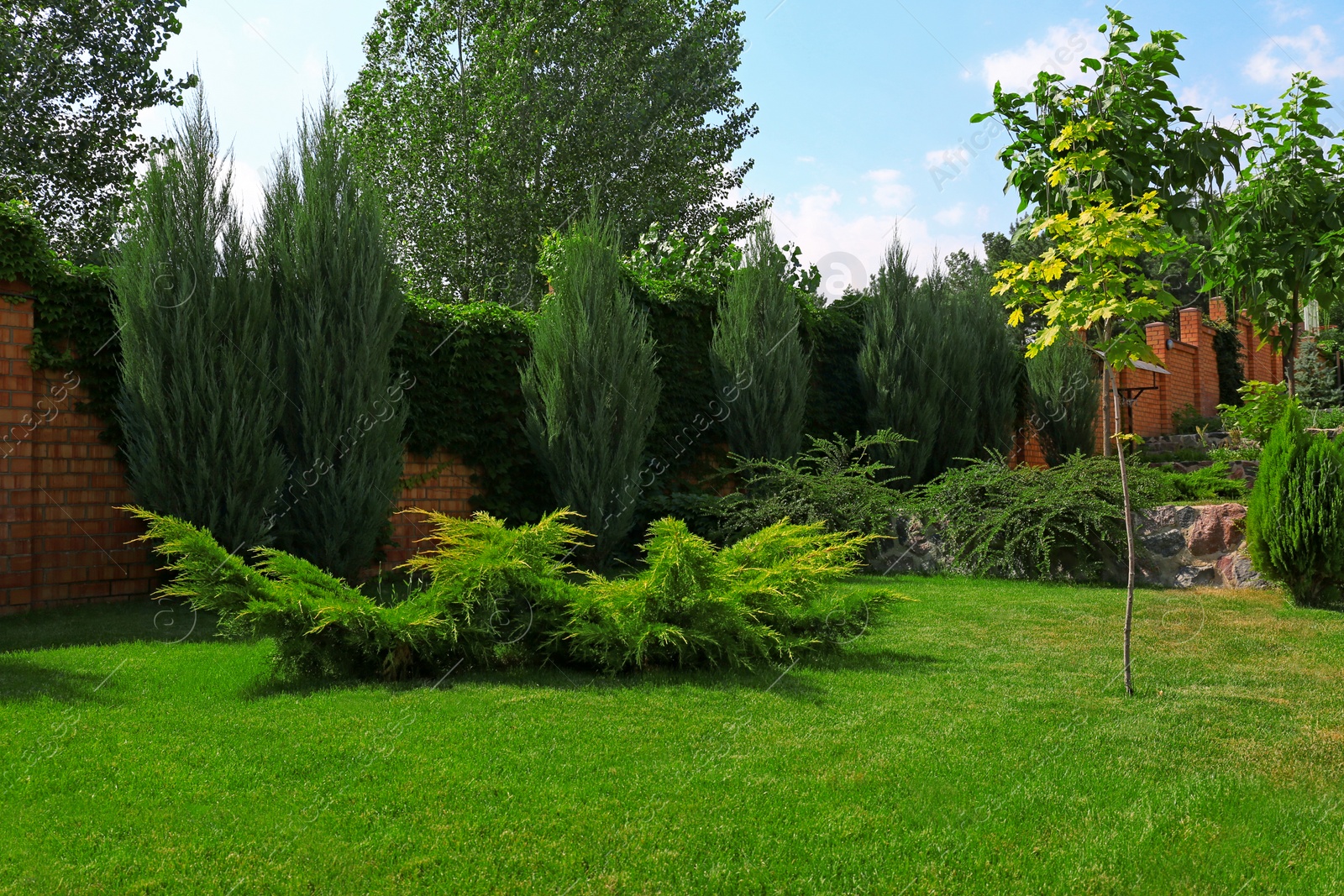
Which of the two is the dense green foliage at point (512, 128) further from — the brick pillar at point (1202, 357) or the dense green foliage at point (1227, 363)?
the dense green foliage at point (1227, 363)

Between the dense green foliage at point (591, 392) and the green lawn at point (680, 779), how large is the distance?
4525mm

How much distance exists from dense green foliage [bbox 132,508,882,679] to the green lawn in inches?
7.8

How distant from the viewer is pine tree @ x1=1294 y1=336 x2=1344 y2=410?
2538 centimetres

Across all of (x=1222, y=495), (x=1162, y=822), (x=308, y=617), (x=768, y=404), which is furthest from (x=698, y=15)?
(x=1162, y=822)

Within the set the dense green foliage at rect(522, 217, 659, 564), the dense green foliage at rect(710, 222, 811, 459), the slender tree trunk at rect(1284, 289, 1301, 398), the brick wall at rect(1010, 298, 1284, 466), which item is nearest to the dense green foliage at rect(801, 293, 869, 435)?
the dense green foliage at rect(710, 222, 811, 459)

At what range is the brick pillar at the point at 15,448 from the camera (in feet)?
22.9

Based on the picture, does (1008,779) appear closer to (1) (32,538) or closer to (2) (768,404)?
(1) (32,538)

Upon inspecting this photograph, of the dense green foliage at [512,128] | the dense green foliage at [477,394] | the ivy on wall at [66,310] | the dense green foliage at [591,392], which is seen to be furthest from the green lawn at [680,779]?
the dense green foliage at [512,128]

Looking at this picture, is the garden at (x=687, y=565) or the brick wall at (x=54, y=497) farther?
the brick wall at (x=54, y=497)

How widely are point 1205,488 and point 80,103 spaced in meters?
18.9

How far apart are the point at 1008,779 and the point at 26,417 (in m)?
7.52

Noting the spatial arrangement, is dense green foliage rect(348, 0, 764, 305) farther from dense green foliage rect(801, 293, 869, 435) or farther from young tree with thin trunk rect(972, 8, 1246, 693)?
young tree with thin trunk rect(972, 8, 1246, 693)

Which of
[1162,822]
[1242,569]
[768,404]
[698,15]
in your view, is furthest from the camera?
[698,15]

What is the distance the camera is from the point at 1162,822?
2.92 metres
